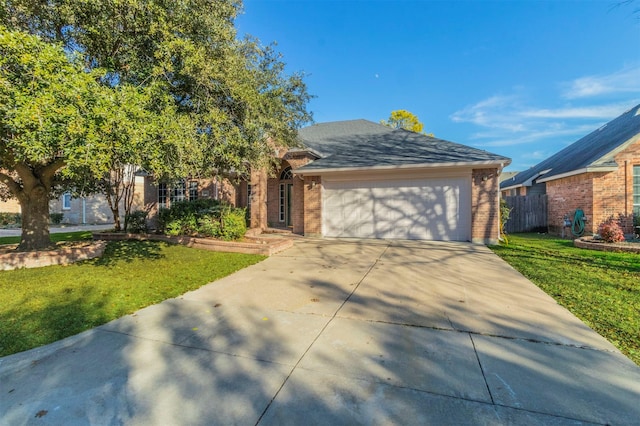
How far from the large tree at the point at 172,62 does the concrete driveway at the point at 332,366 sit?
2.69 meters

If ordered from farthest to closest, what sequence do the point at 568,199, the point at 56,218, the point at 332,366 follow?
the point at 56,218
the point at 568,199
the point at 332,366

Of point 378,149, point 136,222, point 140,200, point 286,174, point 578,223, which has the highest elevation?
point 378,149

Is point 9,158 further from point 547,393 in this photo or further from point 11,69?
point 547,393

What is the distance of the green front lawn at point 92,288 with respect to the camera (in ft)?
12.0

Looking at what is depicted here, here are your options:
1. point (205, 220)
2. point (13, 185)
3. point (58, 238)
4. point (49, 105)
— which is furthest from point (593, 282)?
point (58, 238)

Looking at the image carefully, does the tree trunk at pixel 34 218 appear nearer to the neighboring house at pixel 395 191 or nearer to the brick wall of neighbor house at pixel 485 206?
the neighboring house at pixel 395 191

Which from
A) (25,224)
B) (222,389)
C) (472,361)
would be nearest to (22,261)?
(25,224)

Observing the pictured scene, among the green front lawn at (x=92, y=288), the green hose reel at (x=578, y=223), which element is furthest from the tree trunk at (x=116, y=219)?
the green hose reel at (x=578, y=223)

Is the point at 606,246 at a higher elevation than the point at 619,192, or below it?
below

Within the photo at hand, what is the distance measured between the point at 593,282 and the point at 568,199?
9.01 metres

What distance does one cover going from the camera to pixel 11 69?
3932mm

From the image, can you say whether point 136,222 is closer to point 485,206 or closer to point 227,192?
point 227,192

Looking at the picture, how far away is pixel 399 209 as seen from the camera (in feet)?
36.6

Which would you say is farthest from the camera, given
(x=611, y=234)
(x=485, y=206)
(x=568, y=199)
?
(x=568, y=199)
